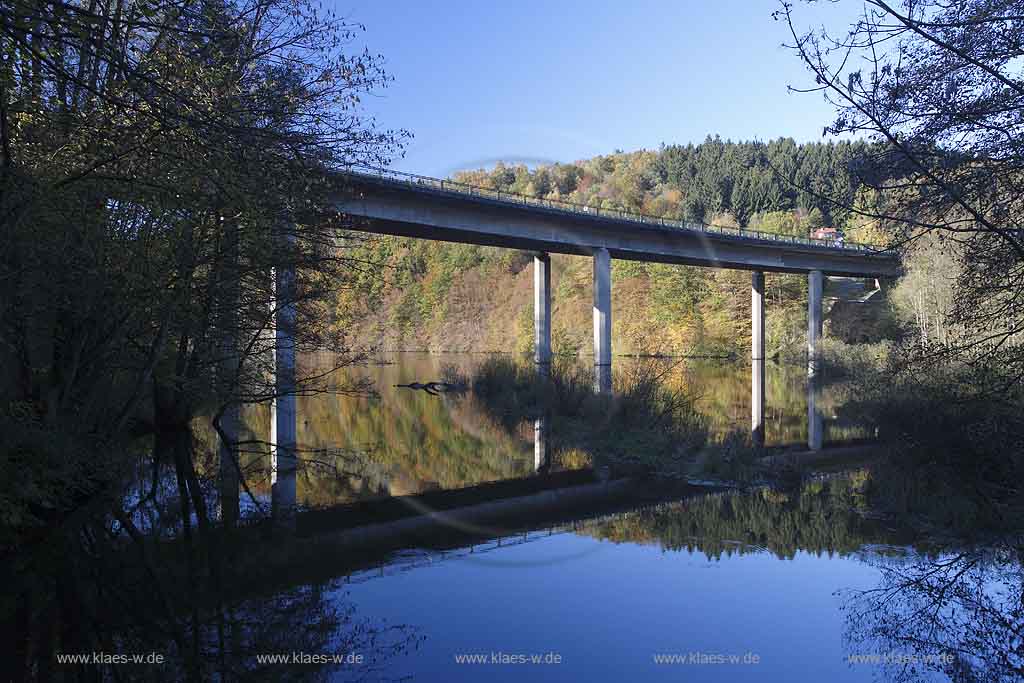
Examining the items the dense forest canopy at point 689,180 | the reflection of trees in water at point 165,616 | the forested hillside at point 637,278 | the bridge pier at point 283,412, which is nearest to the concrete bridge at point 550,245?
the bridge pier at point 283,412

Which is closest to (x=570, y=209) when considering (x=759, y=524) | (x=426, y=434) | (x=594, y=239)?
(x=594, y=239)

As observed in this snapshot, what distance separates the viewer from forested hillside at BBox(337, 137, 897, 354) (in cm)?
7719

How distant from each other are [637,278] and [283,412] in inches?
2682

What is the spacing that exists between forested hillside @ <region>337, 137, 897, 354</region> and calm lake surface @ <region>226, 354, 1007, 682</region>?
4383 cm

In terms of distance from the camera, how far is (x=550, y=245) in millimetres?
43906

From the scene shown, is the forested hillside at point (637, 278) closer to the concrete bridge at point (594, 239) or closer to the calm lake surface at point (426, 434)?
the concrete bridge at point (594, 239)

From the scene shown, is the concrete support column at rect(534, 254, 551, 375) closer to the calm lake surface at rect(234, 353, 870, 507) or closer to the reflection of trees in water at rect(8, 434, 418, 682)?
the calm lake surface at rect(234, 353, 870, 507)

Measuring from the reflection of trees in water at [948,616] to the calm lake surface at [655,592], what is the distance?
0.04 metres

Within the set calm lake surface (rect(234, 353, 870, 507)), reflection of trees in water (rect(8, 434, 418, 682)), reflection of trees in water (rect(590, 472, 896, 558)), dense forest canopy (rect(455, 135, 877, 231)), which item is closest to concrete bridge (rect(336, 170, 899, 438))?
calm lake surface (rect(234, 353, 870, 507))

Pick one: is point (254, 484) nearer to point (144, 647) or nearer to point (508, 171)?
point (144, 647)

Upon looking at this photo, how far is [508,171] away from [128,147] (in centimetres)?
12019

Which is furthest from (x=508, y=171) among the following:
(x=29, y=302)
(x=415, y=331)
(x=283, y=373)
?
(x=29, y=302)

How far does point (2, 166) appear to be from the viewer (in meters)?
8.86

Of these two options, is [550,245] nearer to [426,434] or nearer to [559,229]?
[559,229]
